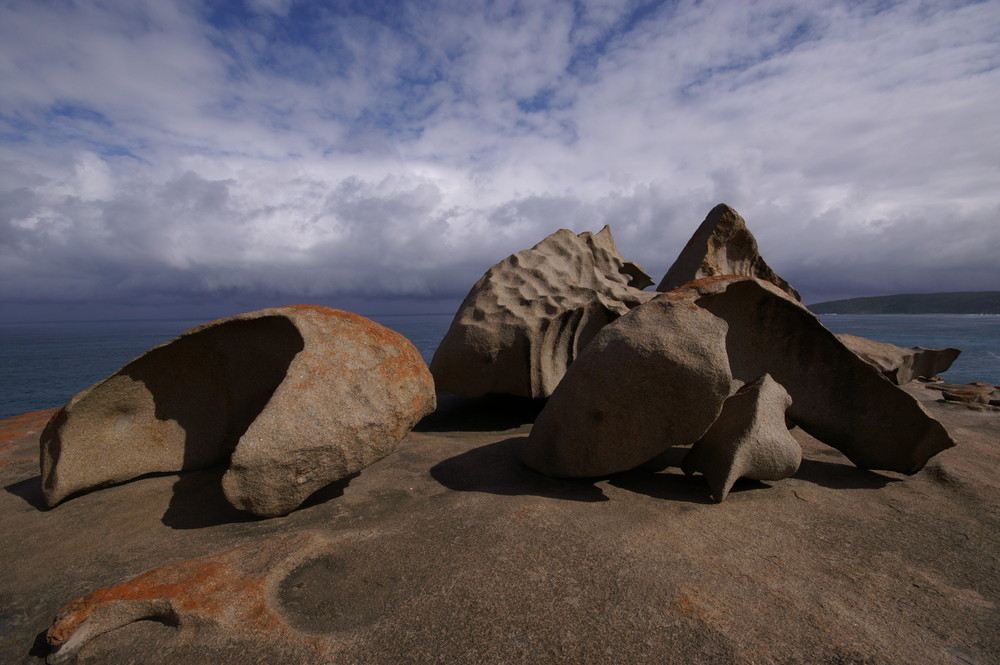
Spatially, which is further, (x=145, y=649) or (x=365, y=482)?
(x=365, y=482)

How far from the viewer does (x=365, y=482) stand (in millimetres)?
3176

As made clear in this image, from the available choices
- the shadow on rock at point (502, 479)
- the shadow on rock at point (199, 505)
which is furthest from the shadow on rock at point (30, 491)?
the shadow on rock at point (502, 479)

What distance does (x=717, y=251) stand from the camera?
6.05 m

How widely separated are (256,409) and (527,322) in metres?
2.46

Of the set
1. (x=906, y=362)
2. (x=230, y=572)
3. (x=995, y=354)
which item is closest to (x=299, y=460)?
(x=230, y=572)

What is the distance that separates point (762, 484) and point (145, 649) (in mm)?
3106

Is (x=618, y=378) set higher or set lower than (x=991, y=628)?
higher

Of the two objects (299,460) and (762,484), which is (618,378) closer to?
(762,484)

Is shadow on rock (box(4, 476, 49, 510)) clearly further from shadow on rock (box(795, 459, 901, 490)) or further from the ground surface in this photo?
shadow on rock (box(795, 459, 901, 490))

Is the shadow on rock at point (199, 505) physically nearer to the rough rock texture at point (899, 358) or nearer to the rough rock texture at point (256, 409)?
the rough rock texture at point (256, 409)

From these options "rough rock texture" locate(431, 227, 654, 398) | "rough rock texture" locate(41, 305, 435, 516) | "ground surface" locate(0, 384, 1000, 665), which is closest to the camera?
"ground surface" locate(0, 384, 1000, 665)

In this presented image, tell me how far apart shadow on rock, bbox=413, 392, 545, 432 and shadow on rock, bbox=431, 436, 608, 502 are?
3.79 feet

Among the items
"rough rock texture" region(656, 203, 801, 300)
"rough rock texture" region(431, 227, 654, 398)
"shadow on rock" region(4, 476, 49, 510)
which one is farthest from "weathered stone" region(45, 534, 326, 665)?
"rough rock texture" region(656, 203, 801, 300)

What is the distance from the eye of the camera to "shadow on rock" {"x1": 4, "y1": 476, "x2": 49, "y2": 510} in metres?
2.99
